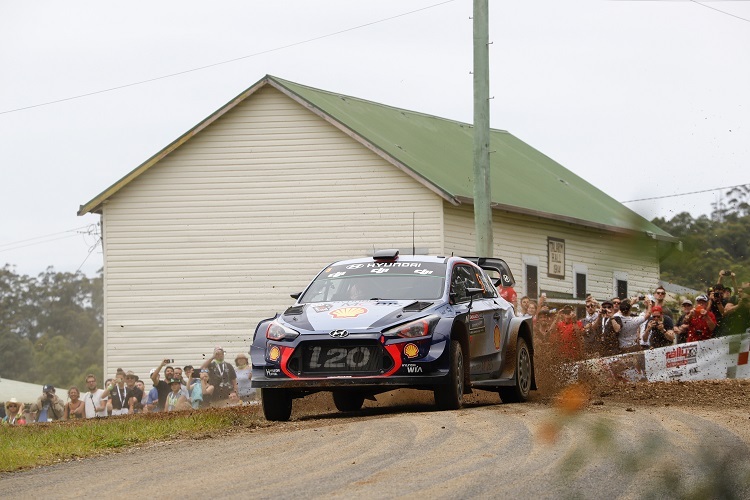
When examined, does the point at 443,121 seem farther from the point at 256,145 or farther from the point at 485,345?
the point at 485,345

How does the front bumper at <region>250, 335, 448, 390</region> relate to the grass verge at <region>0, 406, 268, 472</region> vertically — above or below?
above

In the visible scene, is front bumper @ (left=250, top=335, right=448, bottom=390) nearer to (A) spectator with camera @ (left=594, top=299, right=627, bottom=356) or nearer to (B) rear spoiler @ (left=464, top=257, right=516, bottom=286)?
(A) spectator with camera @ (left=594, top=299, right=627, bottom=356)

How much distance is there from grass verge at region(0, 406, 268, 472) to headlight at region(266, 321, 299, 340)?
2.91 feet

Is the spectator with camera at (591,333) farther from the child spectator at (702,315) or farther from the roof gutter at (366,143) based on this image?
the child spectator at (702,315)

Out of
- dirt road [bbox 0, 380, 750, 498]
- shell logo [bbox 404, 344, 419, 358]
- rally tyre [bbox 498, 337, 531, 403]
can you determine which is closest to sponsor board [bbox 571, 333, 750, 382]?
rally tyre [bbox 498, 337, 531, 403]

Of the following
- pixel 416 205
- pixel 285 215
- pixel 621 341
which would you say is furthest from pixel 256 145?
pixel 621 341

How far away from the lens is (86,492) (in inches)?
326

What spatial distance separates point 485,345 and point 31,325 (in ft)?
329

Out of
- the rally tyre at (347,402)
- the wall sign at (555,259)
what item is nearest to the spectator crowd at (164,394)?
the rally tyre at (347,402)

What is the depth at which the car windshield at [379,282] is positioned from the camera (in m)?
14.1

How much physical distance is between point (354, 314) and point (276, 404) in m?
1.27

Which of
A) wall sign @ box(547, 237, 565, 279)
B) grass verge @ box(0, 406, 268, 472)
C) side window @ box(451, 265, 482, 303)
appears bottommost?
grass verge @ box(0, 406, 268, 472)

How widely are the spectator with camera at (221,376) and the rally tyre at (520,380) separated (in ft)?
39.9

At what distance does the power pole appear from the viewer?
2177cm
